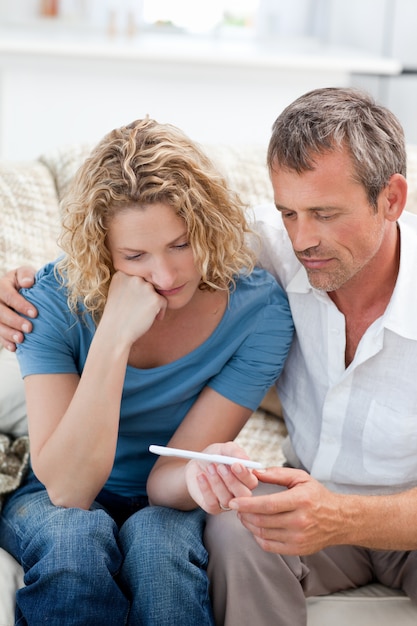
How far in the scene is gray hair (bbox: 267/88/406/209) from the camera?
1.51 metres

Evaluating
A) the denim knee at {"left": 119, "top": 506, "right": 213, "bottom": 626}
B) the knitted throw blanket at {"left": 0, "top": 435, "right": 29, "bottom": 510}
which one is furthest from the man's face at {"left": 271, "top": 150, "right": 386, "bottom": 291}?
the knitted throw blanket at {"left": 0, "top": 435, "right": 29, "bottom": 510}

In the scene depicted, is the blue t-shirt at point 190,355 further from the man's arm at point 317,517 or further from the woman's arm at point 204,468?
the man's arm at point 317,517

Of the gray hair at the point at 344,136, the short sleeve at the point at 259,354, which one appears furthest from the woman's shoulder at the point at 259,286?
the gray hair at the point at 344,136

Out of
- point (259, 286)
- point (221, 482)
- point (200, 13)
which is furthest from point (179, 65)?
point (221, 482)

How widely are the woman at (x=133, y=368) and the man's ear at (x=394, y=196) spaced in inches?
10.3

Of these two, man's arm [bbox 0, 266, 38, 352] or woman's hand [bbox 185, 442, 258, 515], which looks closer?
woman's hand [bbox 185, 442, 258, 515]

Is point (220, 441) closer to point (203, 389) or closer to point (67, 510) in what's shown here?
point (203, 389)

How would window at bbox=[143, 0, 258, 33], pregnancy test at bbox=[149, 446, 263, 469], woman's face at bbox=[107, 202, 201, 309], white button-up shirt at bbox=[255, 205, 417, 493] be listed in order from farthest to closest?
window at bbox=[143, 0, 258, 33] → white button-up shirt at bbox=[255, 205, 417, 493] → woman's face at bbox=[107, 202, 201, 309] → pregnancy test at bbox=[149, 446, 263, 469]

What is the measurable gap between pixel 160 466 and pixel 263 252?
0.47 metres

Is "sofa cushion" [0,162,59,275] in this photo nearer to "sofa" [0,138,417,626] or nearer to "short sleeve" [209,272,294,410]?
"sofa" [0,138,417,626]

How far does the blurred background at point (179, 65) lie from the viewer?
364 centimetres

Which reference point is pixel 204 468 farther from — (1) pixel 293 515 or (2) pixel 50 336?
(2) pixel 50 336

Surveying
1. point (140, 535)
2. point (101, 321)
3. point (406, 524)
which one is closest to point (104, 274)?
point (101, 321)

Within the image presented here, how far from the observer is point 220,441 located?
1636 mm
